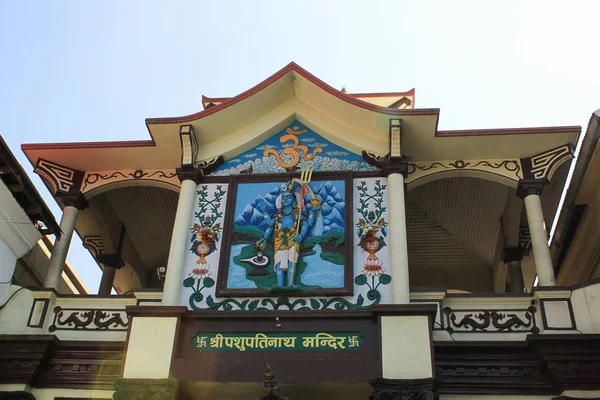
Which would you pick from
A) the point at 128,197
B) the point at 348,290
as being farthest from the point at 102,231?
the point at 348,290

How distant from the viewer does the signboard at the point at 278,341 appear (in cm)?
962

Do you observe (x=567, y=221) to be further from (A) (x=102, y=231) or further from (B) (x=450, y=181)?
(A) (x=102, y=231)

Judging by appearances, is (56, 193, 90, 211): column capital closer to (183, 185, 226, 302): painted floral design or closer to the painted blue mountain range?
(183, 185, 226, 302): painted floral design

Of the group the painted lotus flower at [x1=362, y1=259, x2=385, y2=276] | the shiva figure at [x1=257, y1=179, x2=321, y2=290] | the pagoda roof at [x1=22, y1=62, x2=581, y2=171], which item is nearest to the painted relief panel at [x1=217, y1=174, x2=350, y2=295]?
the shiva figure at [x1=257, y1=179, x2=321, y2=290]

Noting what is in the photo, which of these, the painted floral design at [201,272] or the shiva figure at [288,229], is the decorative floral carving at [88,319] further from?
the shiva figure at [288,229]

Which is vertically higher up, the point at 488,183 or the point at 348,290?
the point at 488,183

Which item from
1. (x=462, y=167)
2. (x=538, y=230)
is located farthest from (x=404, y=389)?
(x=462, y=167)

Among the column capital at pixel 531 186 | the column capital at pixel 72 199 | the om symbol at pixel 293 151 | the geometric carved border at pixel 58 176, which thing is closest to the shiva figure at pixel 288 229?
the om symbol at pixel 293 151

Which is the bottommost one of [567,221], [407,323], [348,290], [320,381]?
[320,381]

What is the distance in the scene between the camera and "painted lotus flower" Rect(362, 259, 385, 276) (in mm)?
10547

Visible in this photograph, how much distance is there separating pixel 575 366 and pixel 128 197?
8.78m

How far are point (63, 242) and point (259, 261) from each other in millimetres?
3460

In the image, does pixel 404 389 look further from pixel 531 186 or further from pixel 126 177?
pixel 126 177

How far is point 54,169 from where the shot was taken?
1280 cm
